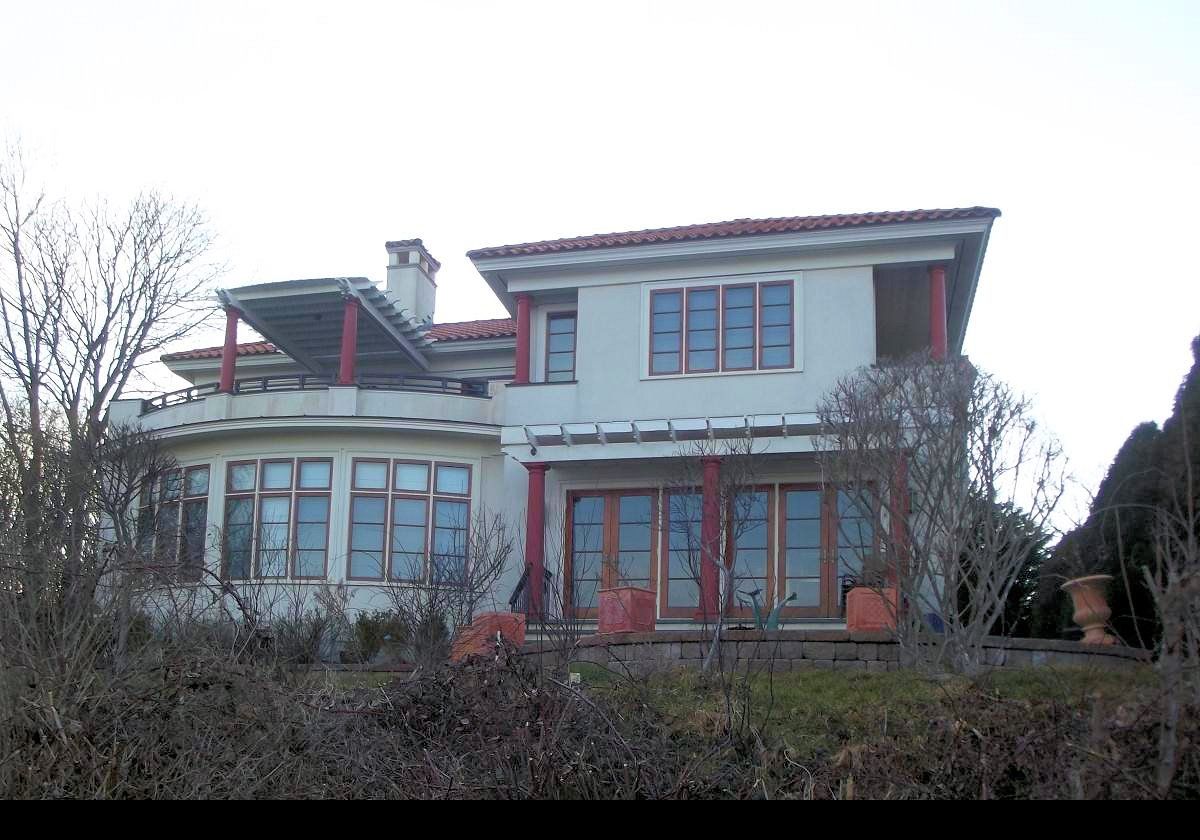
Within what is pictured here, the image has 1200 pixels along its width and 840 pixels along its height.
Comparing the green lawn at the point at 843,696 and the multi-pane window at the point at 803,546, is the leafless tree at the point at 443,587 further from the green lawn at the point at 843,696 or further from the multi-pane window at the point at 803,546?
the multi-pane window at the point at 803,546

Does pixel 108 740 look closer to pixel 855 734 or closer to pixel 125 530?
pixel 855 734

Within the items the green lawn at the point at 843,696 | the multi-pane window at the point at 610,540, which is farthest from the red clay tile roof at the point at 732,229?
the green lawn at the point at 843,696

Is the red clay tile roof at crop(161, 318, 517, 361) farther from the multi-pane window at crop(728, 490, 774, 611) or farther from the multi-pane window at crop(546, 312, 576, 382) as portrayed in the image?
the multi-pane window at crop(728, 490, 774, 611)

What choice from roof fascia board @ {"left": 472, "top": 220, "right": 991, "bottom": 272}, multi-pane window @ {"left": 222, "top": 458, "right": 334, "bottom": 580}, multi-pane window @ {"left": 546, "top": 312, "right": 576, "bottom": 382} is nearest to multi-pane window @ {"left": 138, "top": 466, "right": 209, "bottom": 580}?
multi-pane window @ {"left": 222, "top": 458, "right": 334, "bottom": 580}

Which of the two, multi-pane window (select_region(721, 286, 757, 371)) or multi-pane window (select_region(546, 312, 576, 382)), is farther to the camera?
multi-pane window (select_region(546, 312, 576, 382))

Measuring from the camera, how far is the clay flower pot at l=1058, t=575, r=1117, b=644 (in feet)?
43.3

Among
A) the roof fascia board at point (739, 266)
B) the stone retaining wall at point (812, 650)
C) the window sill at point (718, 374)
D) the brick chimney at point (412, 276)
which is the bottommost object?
the stone retaining wall at point (812, 650)

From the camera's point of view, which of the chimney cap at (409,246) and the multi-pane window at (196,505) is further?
the chimney cap at (409,246)

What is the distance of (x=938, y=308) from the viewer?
60.2 ft

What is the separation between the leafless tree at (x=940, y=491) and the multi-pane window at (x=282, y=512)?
838 centimetres

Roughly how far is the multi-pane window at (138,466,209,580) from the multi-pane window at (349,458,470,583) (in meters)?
2.21

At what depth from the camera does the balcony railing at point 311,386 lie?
19.7 m

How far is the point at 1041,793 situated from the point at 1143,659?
1.34 m
